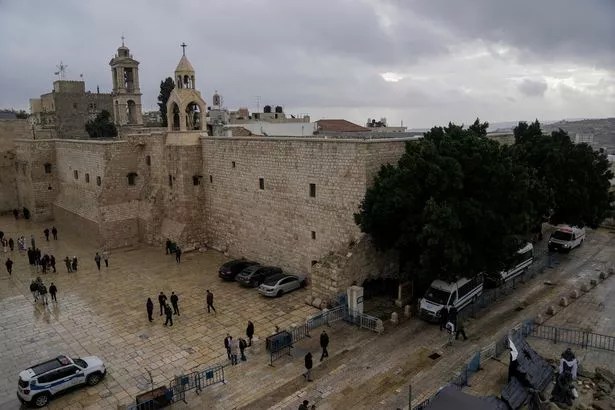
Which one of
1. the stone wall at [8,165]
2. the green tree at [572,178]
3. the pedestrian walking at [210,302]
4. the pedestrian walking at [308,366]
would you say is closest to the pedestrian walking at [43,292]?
the pedestrian walking at [210,302]

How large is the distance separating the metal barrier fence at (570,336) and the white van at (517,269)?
2829 mm

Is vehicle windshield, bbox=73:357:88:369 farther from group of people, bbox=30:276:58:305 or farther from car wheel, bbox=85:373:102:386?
group of people, bbox=30:276:58:305

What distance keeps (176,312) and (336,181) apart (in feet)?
27.3

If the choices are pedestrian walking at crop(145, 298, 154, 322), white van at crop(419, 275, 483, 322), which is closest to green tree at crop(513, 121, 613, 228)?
white van at crop(419, 275, 483, 322)

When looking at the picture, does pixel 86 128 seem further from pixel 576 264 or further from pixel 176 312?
pixel 576 264

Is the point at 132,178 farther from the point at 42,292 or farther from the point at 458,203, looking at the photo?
the point at 458,203

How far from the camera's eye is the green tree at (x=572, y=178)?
2342 cm

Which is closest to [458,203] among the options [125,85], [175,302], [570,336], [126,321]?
[570,336]

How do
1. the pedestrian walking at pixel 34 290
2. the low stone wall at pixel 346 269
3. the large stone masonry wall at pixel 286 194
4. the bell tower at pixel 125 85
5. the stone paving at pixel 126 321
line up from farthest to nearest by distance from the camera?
the bell tower at pixel 125 85
the pedestrian walking at pixel 34 290
the large stone masonry wall at pixel 286 194
the low stone wall at pixel 346 269
the stone paving at pixel 126 321

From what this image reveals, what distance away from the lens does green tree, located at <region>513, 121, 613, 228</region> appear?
2342 centimetres

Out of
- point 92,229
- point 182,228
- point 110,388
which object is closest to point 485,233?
point 110,388

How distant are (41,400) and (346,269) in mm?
10668

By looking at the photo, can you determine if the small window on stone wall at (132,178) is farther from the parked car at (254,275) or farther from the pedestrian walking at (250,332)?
the pedestrian walking at (250,332)

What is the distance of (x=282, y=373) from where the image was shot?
1414 cm
